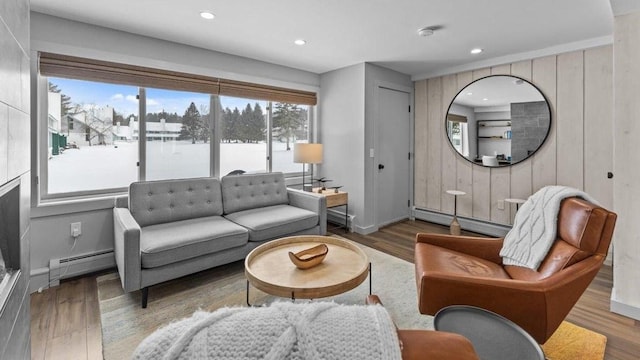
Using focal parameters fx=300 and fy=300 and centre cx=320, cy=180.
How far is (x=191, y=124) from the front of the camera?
11.6 feet

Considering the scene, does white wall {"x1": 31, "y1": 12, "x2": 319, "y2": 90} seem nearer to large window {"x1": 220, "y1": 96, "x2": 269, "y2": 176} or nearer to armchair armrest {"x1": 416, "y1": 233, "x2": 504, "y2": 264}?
large window {"x1": 220, "y1": 96, "x2": 269, "y2": 176}

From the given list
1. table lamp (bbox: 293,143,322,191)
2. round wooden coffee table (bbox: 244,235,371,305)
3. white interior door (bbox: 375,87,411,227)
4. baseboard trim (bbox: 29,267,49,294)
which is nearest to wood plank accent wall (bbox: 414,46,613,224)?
white interior door (bbox: 375,87,411,227)

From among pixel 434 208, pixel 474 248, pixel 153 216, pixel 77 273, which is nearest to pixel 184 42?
pixel 153 216

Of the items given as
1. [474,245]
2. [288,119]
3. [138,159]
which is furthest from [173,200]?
[474,245]

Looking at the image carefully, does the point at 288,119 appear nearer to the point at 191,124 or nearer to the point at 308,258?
the point at 191,124

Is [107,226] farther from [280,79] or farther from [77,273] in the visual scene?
[280,79]

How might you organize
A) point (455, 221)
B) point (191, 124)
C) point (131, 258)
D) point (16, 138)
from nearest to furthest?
point (16, 138), point (131, 258), point (191, 124), point (455, 221)

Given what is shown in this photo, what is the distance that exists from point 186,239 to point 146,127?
5.01ft

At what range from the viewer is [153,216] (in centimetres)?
285

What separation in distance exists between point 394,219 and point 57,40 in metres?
4.39

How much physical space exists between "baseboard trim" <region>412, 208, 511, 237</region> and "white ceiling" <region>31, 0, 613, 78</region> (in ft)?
7.14

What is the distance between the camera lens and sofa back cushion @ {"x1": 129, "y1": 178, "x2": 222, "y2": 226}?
9.25 ft

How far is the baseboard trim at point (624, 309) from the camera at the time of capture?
210cm

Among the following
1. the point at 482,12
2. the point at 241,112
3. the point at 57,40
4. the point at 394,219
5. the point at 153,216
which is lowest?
the point at 394,219
